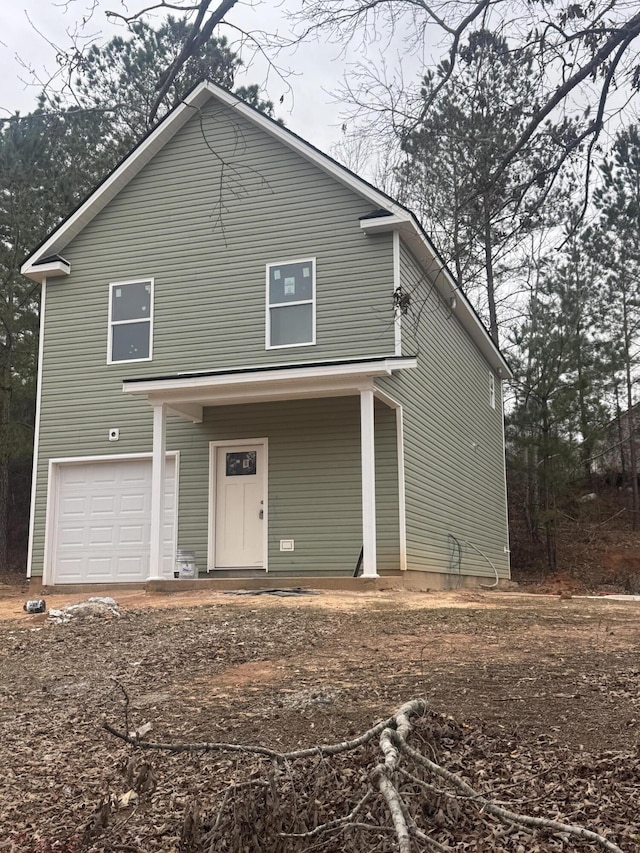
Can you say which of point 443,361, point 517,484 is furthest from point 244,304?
point 517,484

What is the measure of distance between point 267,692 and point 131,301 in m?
10.1

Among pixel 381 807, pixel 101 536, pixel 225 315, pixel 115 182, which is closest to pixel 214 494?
pixel 101 536

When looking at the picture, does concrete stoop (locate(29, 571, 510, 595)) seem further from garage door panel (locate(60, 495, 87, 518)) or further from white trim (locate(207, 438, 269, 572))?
garage door panel (locate(60, 495, 87, 518))

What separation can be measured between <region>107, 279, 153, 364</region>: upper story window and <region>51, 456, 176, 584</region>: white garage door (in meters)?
1.80

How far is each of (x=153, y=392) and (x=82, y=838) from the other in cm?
899

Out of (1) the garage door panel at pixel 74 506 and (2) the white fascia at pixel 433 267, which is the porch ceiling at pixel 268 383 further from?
(1) the garage door panel at pixel 74 506

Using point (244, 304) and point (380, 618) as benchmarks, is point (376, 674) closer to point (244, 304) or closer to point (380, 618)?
point (380, 618)

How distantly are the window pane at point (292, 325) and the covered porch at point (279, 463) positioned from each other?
967 millimetres

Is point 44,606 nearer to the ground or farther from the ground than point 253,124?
nearer to the ground

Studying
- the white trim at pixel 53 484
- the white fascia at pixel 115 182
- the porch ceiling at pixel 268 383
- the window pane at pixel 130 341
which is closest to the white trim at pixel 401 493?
the porch ceiling at pixel 268 383

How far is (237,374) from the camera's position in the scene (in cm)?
1123

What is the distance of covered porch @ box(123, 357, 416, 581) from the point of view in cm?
1137

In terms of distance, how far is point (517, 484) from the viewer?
22.4 metres

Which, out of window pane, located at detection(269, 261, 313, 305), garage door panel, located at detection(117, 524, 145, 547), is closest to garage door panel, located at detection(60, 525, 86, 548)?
garage door panel, located at detection(117, 524, 145, 547)
